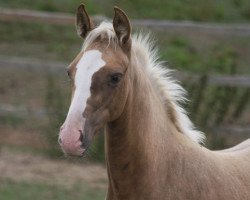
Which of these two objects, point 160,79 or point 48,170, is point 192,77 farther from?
point 160,79

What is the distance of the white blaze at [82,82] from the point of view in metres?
4.42

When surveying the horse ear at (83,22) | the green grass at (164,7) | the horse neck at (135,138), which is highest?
the horse ear at (83,22)

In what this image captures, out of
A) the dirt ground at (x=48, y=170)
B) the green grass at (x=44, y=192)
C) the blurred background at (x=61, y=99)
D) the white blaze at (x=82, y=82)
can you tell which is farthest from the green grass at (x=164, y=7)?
the white blaze at (x=82, y=82)

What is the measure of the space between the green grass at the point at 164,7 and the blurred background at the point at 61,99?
37.6 inches

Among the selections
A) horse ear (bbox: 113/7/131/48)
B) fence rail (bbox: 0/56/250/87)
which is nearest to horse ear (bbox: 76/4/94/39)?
horse ear (bbox: 113/7/131/48)

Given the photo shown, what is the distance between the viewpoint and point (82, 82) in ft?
14.7

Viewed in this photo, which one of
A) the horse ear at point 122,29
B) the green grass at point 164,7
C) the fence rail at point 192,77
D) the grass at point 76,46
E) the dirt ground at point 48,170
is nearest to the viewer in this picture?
the horse ear at point 122,29

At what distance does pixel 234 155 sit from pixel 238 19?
438 inches

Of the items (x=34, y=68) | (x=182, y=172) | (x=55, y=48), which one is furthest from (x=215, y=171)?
(x=55, y=48)

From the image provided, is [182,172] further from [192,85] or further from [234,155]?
[192,85]

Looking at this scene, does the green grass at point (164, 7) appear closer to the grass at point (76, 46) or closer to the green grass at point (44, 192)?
the grass at point (76, 46)

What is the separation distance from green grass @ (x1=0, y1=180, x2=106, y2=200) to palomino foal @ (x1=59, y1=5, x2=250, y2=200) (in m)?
3.51

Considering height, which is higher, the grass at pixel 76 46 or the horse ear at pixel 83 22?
the horse ear at pixel 83 22

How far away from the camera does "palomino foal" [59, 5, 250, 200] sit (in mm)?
4500
